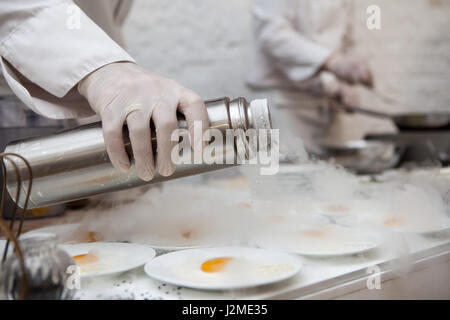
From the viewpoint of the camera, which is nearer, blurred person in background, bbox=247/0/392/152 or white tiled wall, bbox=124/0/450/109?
blurred person in background, bbox=247/0/392/152

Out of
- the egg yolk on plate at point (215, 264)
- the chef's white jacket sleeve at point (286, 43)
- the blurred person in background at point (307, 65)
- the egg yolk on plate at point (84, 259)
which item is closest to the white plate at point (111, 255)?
the egg yolk on plate at point (84, 259)

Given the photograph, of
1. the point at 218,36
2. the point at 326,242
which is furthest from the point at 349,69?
the point at 326,242

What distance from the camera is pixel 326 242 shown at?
0.84 m

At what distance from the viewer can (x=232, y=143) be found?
0.85 m

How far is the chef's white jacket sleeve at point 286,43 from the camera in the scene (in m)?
2.54

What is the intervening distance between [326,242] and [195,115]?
0.39 m

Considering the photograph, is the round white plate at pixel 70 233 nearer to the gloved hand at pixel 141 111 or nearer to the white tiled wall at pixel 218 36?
the gloved hand at pixel 141 111

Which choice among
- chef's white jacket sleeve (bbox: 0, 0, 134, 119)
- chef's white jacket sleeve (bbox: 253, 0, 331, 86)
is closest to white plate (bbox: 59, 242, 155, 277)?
chef's white jacket sleeve (bbox: 0, 0, 134, 119)

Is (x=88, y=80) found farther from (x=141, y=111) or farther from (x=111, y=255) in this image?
(x=111, y=255)

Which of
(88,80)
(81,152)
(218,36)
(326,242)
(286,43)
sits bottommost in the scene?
(326,242)

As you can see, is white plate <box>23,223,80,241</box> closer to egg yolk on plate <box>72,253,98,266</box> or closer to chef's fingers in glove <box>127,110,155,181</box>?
egg yolk on plate <box>72,253,98,266</box>

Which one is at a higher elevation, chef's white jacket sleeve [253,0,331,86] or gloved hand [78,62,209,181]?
chef's white jacket sleeve [253,0,331,86]

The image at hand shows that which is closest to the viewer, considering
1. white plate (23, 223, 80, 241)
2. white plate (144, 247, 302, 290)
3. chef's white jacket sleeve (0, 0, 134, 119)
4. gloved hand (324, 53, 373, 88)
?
white plate (144, 247, 302, 290)

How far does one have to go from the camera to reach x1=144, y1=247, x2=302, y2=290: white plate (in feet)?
2.05
